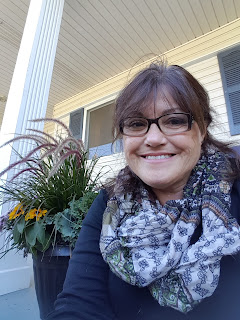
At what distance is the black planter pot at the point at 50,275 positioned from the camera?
3.51 feet

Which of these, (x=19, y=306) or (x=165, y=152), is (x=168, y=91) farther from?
(x=19, y=306)

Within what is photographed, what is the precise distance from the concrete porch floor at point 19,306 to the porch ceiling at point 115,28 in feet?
10.3

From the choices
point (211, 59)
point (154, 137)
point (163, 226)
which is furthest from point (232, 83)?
point (163, 226)

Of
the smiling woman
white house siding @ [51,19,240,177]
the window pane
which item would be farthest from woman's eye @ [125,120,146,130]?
the window pane

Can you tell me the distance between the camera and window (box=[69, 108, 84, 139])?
4.07m

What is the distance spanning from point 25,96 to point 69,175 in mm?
1140

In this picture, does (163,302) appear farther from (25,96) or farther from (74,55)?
(74,55)

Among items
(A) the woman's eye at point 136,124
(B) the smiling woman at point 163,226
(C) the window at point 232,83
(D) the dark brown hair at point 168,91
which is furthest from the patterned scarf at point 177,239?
(C) the window at point 232,83

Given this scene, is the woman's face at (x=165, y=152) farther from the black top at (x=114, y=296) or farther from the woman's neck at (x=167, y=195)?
the black top at (x=114, y=296)

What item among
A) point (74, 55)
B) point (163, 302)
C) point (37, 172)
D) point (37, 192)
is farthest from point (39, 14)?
point (163, 302)

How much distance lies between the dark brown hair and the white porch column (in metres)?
1.18

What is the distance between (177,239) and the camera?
64 cm

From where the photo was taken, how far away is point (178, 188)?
0.81 m

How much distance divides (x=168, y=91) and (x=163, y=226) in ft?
1.59
